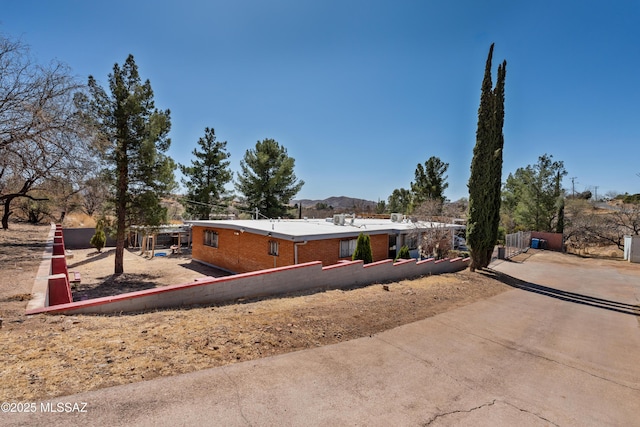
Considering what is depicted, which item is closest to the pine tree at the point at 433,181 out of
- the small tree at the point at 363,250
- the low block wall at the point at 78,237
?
the small tree at the point at 363,250

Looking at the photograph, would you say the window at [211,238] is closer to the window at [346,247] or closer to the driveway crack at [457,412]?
the window at [346,247]

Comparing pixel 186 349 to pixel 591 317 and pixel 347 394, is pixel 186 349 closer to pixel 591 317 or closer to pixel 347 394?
pixel 347 394

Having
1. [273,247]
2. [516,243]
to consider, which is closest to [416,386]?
[273,247]

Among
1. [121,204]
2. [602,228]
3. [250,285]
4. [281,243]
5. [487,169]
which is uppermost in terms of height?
[487,169]

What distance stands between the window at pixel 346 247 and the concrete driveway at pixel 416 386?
320 inches

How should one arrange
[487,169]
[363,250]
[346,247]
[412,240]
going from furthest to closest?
[412,240] → [346,247] → [487,169] → [363,250]

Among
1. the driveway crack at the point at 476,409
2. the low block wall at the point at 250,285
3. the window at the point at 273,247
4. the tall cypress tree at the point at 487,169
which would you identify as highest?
the tall cypress tree at the point at 487,169

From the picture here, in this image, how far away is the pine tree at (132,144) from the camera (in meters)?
15.1

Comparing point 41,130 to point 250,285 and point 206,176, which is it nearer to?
point 250,285

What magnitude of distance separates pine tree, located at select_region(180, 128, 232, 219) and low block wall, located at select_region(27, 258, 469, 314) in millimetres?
19748

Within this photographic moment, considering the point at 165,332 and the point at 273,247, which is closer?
the point at 165,332


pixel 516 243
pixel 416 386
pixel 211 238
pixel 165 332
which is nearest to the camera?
pixel 416 386

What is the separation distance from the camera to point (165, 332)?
4.95 metres

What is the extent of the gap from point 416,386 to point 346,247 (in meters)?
11.5
